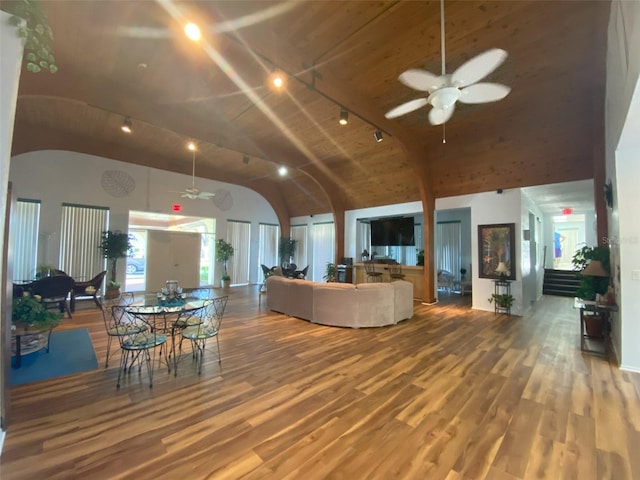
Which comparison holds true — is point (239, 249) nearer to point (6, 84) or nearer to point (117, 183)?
point (117, 183)

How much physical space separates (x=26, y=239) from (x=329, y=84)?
803 centimetres

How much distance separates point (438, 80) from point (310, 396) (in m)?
Answer: 3.24

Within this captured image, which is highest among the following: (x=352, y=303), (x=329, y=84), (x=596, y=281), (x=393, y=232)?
(x=329, y=84)

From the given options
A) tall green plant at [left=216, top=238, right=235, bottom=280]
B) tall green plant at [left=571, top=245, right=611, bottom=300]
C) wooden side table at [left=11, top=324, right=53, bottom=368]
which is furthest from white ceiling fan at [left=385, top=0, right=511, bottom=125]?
tall green plant at [left=216, top=238, right=235, bottom=280]

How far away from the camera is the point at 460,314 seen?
6.12m

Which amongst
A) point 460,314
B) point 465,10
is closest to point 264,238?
point 460,314

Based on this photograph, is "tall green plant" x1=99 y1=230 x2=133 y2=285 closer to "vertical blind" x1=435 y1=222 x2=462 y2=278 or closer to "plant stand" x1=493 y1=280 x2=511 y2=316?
"plant stand" x1=493 y1=280 x2=511 y2=316

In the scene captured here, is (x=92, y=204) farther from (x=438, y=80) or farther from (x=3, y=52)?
(x=438, y=80)

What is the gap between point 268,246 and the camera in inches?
454

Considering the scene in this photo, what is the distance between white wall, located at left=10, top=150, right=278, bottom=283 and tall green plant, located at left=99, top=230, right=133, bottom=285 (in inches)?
13.0

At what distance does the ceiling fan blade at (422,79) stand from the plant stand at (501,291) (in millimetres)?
5415

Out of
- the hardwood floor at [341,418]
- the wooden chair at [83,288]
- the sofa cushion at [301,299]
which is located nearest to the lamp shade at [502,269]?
the hardwood floor at [341,418]

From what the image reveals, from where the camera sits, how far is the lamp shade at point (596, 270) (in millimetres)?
3865

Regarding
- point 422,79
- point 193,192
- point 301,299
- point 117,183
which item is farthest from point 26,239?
point 422,79
